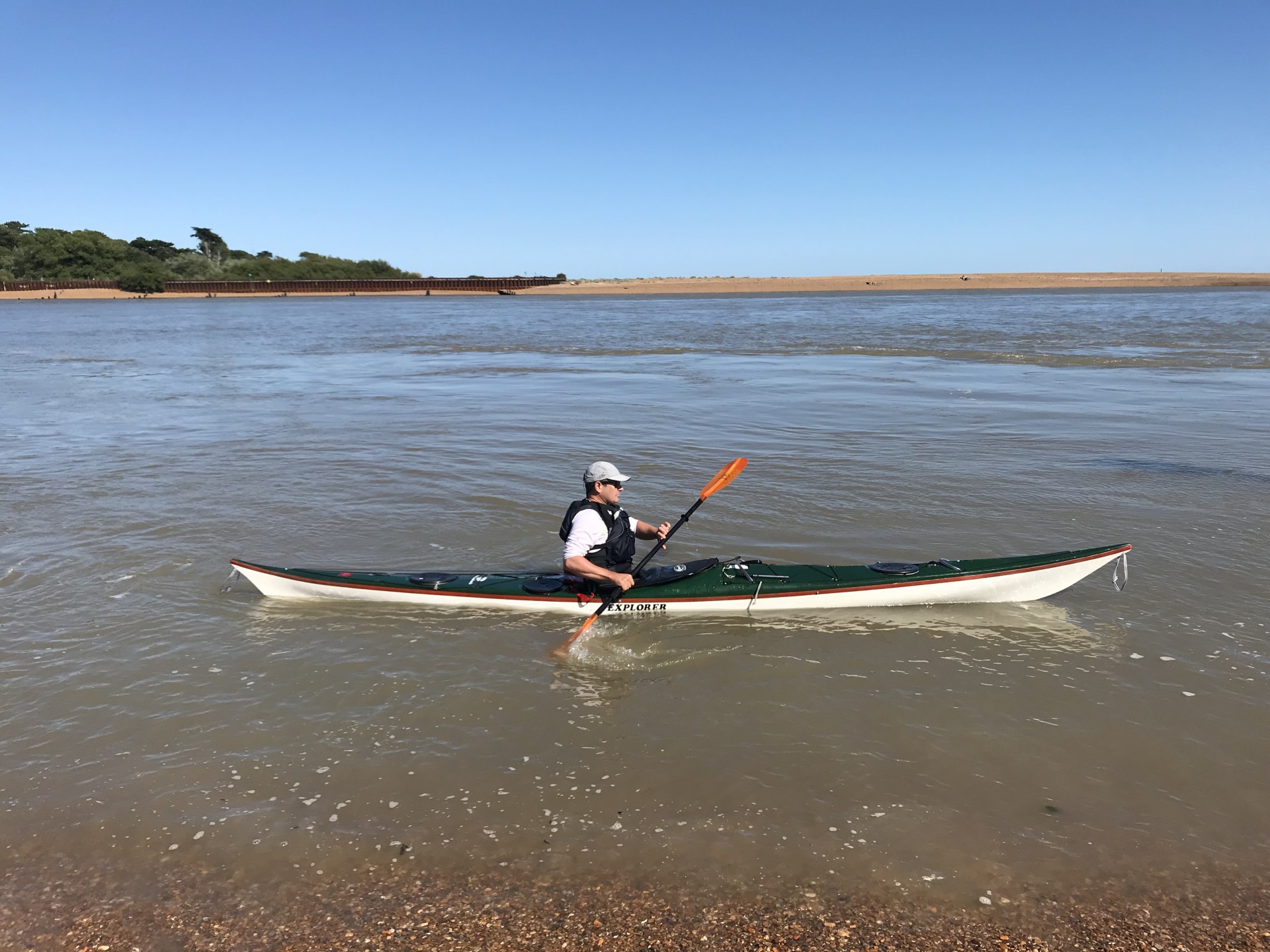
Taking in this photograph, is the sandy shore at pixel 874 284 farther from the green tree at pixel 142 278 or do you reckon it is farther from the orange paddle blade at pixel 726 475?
the orange paddle blade at pixel 726 475

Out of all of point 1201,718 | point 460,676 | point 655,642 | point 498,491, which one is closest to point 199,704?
point 460,676

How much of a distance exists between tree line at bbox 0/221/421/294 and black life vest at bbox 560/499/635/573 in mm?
97293

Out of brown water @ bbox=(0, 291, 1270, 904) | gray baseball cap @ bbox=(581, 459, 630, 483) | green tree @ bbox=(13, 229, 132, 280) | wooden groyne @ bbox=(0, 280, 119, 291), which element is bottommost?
brown water @ bbox=(0, 291, 1270, 904)

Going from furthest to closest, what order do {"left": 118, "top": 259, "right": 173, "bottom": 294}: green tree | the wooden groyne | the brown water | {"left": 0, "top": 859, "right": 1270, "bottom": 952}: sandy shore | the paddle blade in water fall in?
{"left": 118, "top": 259, "right": 173, "bottom": 294}: green tree < the wooden groyne < the paddle blade in water < the brown water < {"left": 0, "top": 859, "right": 1270, "bottom": 952}: sandy shore

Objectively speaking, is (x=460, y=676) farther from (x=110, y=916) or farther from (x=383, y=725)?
(x=110, y=916)

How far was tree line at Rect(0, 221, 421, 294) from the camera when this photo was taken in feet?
287

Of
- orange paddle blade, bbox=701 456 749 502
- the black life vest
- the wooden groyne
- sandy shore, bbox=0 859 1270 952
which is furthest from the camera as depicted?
the wooden groyne

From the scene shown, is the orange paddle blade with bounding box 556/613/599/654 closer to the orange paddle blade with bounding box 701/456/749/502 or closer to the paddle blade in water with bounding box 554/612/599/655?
the paddle blade in water with bounding box 554/612/599/655

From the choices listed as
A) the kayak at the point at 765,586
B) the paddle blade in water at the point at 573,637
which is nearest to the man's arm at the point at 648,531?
the kayak at the point at 765,586

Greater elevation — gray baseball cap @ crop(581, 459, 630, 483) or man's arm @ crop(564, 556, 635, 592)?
gray baseball cap @ crop(581, 459, 630, 483)

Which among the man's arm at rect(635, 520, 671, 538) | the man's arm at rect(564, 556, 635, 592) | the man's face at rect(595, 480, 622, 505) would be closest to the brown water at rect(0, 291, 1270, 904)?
the man's arm at rect(564, 556, 635, 592)

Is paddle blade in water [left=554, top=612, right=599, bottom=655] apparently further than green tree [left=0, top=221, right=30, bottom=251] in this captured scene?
No

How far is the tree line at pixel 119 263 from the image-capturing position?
287 ft

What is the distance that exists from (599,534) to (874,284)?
121580 millimetres
